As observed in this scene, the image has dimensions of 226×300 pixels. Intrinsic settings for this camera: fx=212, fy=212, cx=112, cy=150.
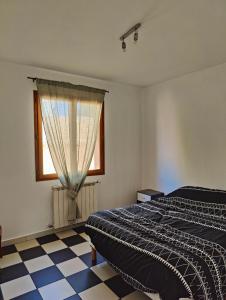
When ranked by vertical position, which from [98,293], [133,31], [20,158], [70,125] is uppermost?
[133,31]

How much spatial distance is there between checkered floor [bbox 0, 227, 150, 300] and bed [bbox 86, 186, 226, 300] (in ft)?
0.87

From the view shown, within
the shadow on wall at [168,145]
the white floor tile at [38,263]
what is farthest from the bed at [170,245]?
the shadow on wall at [168,145]

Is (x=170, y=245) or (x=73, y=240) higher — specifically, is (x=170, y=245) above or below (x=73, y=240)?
above

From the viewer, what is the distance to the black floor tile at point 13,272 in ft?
6.97

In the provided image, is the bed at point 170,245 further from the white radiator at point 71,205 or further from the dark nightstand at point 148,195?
the white radiator at point 71,205

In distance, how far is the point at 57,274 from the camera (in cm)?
218

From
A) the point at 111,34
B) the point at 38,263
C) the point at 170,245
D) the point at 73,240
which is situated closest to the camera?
the point at 170,245

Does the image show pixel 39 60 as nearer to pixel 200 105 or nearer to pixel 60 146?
pixel 60 146

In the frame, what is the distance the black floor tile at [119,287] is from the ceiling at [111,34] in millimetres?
2404

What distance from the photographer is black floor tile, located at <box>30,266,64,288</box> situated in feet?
6.75

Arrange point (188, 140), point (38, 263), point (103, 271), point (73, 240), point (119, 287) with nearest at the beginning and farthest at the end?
1. point (119, 287)
2. point (103, 271)
3. point (38, 263)
4. point (73, 240)
5. point (188, 140)

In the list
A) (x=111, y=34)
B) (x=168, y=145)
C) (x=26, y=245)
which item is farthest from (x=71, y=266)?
(x=111, y=34)

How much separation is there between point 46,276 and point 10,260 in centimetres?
59

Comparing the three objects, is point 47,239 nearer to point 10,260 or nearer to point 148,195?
point 10,260
